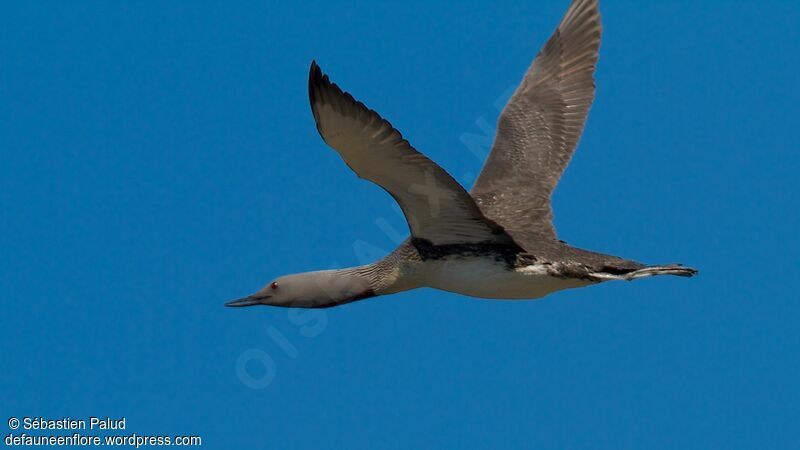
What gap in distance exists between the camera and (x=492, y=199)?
11.5 meters

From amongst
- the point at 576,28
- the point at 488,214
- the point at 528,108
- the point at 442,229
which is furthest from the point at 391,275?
the point at 576,28

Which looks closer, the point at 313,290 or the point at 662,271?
the point at 662,271

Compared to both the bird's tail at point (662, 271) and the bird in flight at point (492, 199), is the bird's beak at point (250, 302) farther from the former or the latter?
the bird's tail at point (662, 271)

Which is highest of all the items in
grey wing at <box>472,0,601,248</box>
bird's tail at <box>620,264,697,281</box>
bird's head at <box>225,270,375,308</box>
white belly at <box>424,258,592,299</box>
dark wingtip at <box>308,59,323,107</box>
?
grey wing at <box>472,0,601,248</box>

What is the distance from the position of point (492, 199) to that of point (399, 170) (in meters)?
2.61

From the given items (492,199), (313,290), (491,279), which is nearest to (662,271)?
(491,279)

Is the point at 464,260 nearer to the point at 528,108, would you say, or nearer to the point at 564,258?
the point at 564,258

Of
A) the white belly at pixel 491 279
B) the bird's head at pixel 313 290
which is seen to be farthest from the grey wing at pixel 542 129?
the bird's head at pixel 313 290

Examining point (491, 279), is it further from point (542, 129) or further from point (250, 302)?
point (542, 129)

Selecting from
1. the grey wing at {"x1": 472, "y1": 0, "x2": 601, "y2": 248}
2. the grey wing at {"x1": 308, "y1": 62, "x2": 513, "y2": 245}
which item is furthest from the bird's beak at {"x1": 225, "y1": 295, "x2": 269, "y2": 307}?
the grey wing at {"x1": 472, "y1": 0, "x2": 601, "y2": 248}

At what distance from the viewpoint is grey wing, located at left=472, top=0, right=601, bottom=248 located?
1146 centimetres

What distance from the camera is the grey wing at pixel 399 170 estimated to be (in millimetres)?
8383

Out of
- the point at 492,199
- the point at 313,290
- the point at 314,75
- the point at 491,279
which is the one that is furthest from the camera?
the point at 492,199

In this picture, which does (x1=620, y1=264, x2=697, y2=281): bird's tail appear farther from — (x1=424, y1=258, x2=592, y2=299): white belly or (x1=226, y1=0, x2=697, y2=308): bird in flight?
(x1=424, y1=258, x2=592, y2=299): white belly
